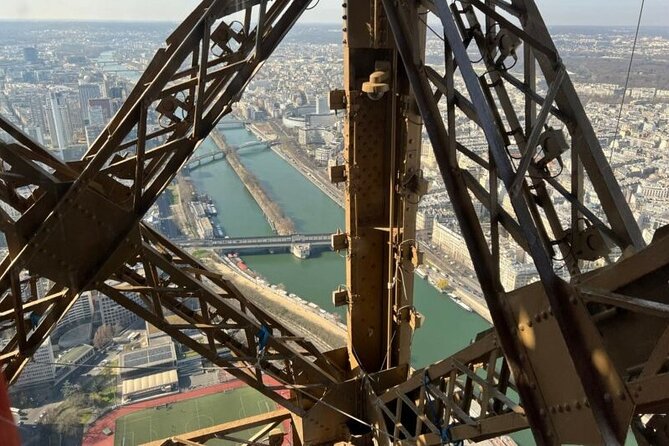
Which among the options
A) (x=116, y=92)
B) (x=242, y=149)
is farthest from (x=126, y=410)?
(x=242, y=149)

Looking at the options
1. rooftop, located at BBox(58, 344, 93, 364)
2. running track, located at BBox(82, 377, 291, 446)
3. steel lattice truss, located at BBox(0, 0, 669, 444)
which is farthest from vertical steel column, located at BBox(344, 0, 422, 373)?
rooftop, located at BBox(58, 344, 93, 364)

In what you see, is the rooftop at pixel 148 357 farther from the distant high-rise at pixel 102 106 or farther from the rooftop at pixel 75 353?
the distant high-rise at pixel 102 106

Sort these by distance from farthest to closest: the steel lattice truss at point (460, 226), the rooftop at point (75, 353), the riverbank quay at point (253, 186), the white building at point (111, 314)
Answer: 1. the riverbank quay at point (253, 186)
2. the white building at point (111, 314)
3. the rooftop at point (75, 353)
4. the steel lattice truss at point (460, 226)

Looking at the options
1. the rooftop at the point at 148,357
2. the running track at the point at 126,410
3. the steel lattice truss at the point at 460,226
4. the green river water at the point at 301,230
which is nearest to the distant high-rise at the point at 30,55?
the steel lattice truss at the point at 460,226

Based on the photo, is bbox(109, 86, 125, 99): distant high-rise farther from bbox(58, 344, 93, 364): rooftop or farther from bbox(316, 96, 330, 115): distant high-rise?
bbox(316, 96, 330, 115): distant high-rise

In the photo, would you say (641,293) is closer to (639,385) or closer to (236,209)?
(639,385)
